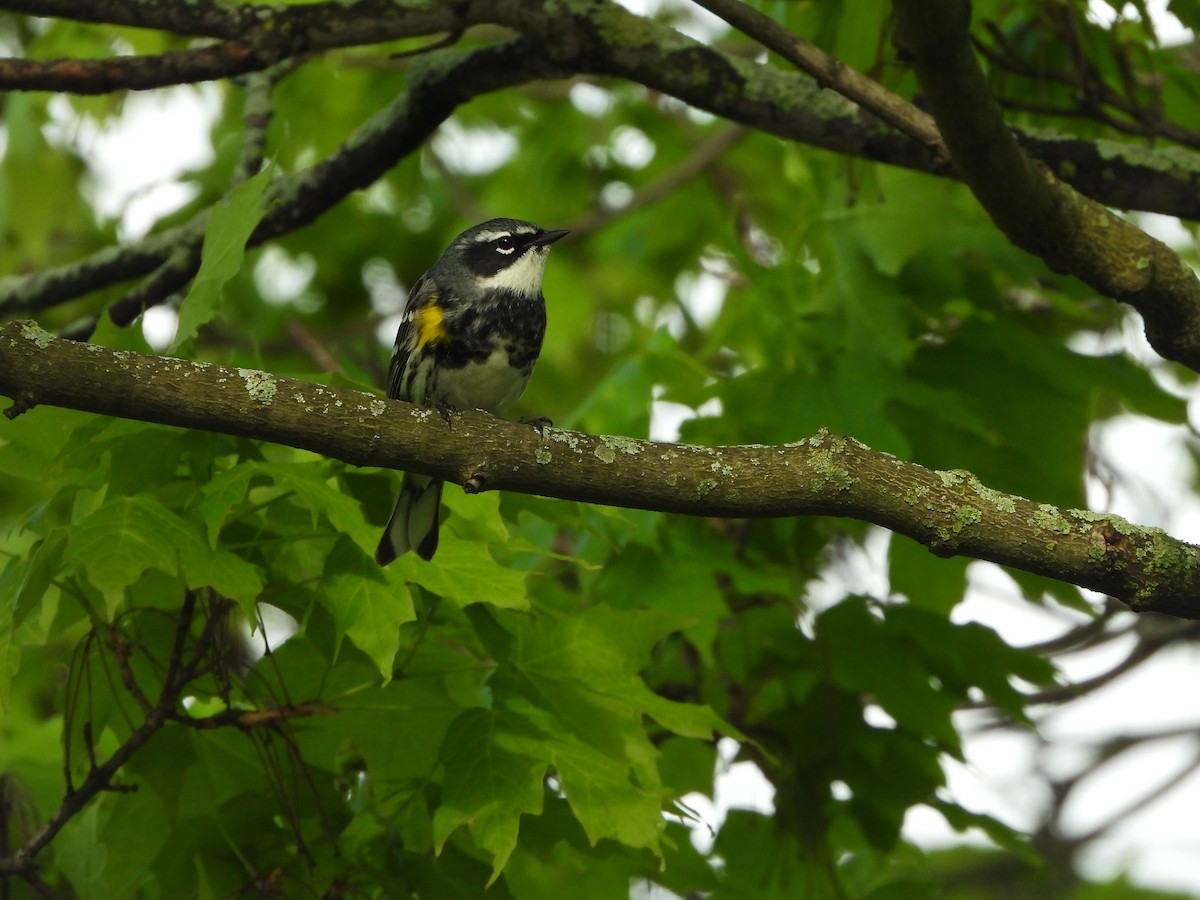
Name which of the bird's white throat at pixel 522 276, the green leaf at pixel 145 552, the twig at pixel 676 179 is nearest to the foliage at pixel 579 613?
the green leaf at pixel 145 552

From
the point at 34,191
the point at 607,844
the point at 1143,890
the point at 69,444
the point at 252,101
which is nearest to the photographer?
the point at 69,444

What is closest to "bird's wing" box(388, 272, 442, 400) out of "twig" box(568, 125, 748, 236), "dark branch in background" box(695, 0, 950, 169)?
"dark branch in background" box(695, 0, 950, 169)

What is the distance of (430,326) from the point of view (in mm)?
4617

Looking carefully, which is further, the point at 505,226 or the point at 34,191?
the point at 34,191

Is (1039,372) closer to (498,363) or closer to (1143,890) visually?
(498,363)

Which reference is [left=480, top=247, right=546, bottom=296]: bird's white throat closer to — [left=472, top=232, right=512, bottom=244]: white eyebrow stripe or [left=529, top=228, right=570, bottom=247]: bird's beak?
[left=529, top=228, right=570, bottom=247]: bird's beak

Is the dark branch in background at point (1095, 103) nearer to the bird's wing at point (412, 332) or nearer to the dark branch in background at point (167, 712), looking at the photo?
the bird's wing at point (412, 332)

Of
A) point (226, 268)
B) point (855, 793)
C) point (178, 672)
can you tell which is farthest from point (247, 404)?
point (855, 793)

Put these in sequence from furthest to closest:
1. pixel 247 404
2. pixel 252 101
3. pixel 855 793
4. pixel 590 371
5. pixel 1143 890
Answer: pixel 590 371, pixel 1143 890, pixel 252 101, pixel 855 793, pixel 247 404

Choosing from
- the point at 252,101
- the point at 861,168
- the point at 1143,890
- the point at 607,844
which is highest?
the point at 861,168

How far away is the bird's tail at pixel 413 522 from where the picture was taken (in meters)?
3.20

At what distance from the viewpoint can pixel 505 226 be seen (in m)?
5.19

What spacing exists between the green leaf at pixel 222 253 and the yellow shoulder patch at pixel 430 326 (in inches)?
54.7

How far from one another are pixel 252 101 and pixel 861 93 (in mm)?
2606
